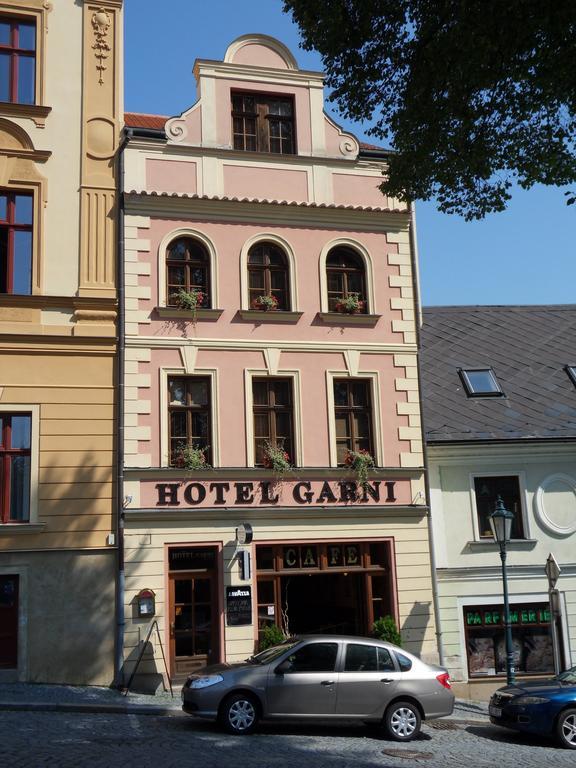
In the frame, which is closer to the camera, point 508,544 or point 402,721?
point 402,721

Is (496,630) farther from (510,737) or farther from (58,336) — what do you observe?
(58,336)

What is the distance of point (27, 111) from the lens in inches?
765

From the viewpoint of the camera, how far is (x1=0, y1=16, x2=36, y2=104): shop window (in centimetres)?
1955

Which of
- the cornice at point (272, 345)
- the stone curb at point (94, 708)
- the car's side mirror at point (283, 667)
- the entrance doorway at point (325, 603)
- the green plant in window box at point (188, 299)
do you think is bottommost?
the stone curb at point (94, 708)

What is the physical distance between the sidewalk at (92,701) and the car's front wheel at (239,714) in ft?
8.04

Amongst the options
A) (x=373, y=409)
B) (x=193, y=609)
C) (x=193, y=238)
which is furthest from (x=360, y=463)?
(x=193, y=238)

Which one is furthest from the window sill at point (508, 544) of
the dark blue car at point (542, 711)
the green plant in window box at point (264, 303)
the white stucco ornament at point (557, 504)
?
the green plant in window box at point (264, 303)

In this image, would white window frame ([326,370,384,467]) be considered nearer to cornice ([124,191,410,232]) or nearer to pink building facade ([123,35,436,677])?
pink building facade ([123,35,436,677])

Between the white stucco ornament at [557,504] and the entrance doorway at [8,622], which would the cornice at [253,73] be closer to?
the white stucco ornament at [557,504]

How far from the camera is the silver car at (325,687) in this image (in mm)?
13438

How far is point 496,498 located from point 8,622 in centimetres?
1099

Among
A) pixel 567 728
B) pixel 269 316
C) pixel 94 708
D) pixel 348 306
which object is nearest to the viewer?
pixel 567 728

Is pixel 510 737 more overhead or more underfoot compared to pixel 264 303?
more underfoot

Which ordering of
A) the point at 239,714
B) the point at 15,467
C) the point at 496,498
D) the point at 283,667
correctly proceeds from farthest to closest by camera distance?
the point at 496,498 → the point at 15,467 → the point at 283,667 → the point at 239,714
